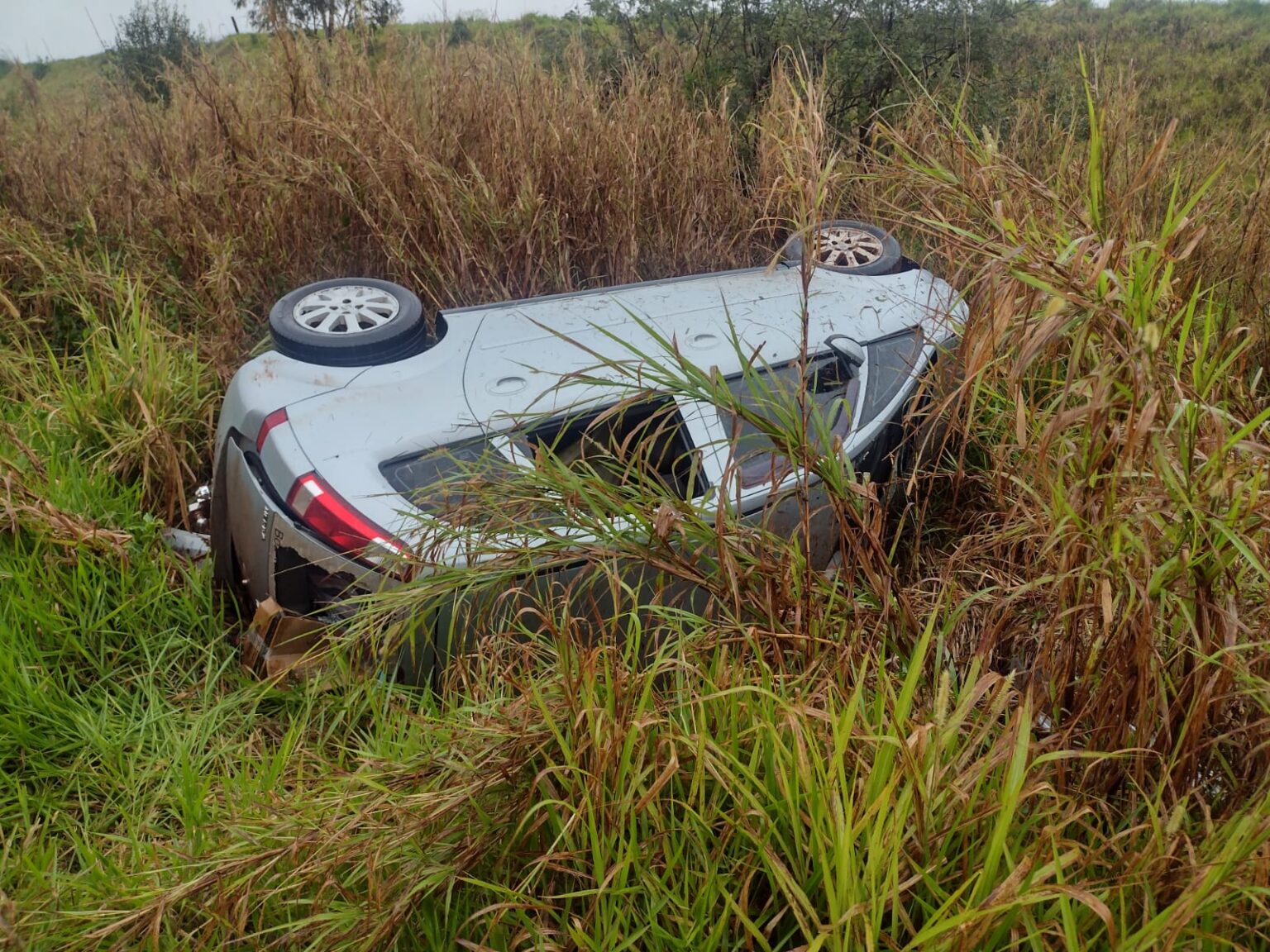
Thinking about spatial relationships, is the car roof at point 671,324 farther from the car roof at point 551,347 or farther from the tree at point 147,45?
the tree at point 147,45

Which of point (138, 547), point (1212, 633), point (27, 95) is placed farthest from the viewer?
point (27, 95)

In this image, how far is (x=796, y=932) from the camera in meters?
1.57

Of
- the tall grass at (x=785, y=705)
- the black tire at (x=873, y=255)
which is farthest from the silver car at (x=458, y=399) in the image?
the tall grass at (x=785, y=705)

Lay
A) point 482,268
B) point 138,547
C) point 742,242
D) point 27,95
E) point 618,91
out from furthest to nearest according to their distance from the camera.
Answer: point 27,95 < point 618,91 < point 742,242 < point 482,268 < point 138,547

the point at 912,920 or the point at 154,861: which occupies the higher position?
the point at 912,920

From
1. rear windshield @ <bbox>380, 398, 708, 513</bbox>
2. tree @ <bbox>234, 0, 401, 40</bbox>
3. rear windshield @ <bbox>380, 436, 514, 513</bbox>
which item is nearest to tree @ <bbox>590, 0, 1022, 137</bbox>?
tree @ <bbox>234, 0, 401, 40</bbox>

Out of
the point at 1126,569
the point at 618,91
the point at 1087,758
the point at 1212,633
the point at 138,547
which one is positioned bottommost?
the point at 138,547

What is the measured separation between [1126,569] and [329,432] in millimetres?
2096

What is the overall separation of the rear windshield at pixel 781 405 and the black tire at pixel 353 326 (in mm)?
1139

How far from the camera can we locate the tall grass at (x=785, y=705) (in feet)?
4.98

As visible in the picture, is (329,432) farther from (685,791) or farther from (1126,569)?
(1126,569)

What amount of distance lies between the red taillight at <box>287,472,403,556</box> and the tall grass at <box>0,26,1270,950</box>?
0.28m

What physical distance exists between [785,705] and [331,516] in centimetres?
148

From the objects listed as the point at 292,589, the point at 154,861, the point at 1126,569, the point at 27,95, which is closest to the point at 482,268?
the point at 292,589
